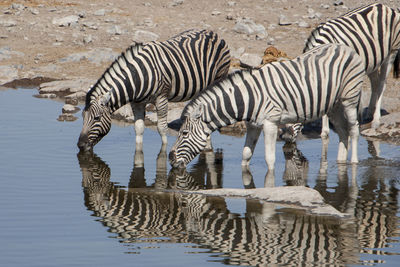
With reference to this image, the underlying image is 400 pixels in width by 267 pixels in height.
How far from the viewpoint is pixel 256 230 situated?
8.34m

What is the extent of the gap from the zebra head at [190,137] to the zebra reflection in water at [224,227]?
945 millimetres

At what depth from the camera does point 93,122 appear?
1235 centimetres

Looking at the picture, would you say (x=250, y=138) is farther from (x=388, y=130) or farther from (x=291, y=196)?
(x=388, y=130)

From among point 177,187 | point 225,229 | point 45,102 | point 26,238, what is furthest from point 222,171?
point 45,102

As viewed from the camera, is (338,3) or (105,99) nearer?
(105,99)

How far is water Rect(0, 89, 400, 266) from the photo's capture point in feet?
24.7

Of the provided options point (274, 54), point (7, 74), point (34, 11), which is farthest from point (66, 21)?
point (274, 54)

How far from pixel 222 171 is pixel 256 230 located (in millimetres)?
3027

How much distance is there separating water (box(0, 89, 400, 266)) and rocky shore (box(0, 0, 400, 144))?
4645 mm

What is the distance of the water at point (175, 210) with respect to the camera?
24.7 feet

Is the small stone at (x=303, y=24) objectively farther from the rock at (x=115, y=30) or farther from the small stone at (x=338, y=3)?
the rock at (x=115, y=30)

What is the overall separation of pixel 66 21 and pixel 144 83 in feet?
44.2

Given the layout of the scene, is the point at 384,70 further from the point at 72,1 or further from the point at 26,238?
the point at 72,1

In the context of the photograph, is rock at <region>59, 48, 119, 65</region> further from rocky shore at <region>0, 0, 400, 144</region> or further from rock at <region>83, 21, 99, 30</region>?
rock at <region>83, 21, 99, 30</region>
